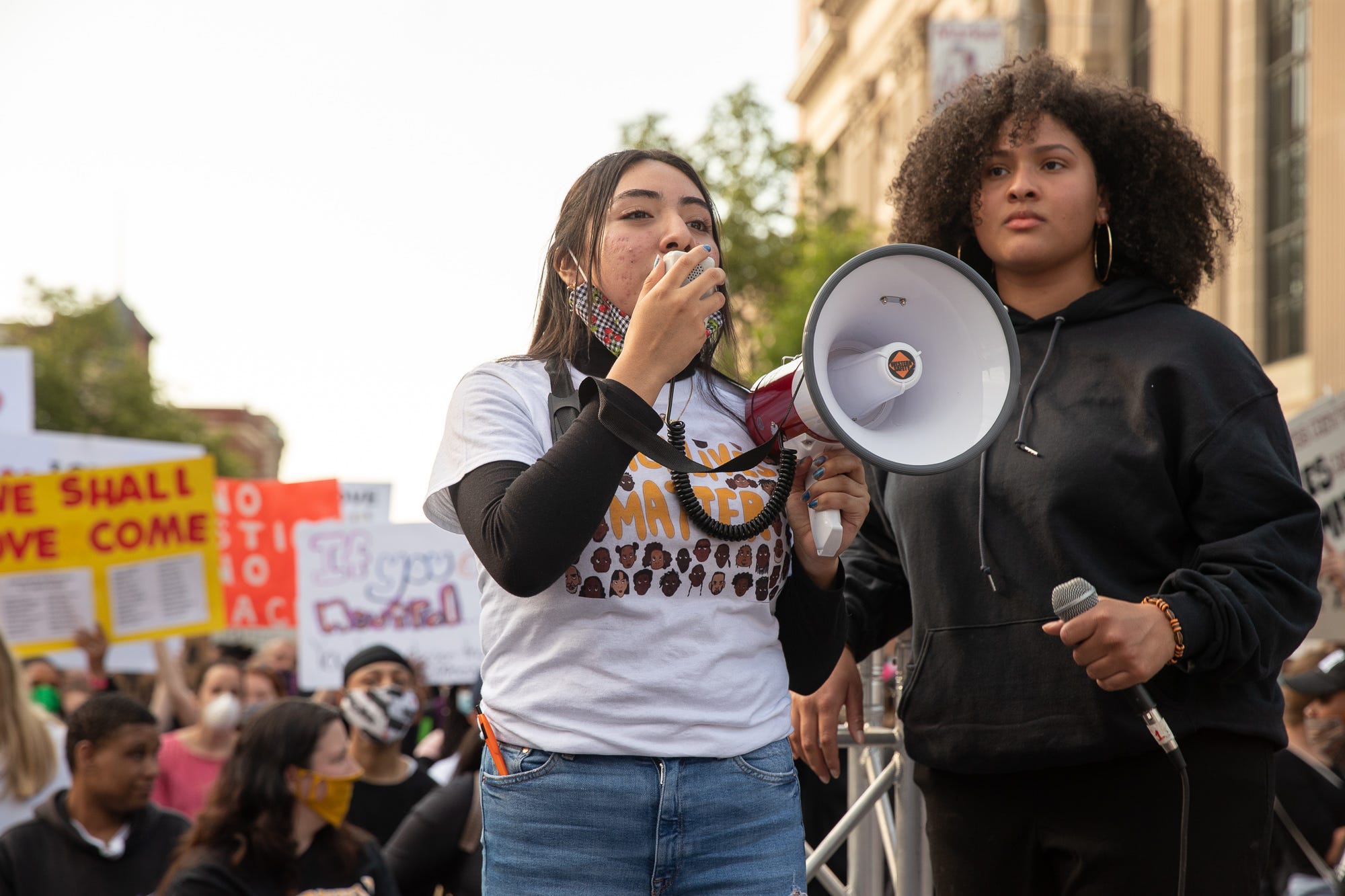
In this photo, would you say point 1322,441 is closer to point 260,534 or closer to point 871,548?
point 871,548

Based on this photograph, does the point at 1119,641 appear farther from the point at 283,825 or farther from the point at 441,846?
the point at 441,846

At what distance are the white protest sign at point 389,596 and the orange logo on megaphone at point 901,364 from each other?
7446mm

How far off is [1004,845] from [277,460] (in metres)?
106

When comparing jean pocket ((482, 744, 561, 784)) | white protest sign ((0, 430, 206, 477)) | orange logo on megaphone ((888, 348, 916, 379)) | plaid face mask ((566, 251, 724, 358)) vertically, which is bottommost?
jean pocket ((482, 744, 561, 784))

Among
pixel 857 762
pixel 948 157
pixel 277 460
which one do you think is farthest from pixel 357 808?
pixel 277 460

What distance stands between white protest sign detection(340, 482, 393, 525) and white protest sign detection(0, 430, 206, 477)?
2.61 meters

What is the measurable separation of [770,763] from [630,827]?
9.7 inches

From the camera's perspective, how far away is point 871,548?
3150 mm

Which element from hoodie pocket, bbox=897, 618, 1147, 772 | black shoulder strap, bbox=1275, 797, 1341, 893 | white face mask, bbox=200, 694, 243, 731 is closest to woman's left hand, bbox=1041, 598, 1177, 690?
hoodie pocket, bbox=897, 618, 1147, 772

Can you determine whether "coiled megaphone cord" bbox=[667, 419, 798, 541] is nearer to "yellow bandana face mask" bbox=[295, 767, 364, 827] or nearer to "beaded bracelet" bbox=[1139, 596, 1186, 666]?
"beaded bracelet" bbox=[1139, 596, 1186, 666]

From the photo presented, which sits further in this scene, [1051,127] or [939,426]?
[1051,127]

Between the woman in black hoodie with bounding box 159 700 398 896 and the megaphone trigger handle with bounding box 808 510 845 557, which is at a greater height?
the megaphone trigger handle with bounding box 808 510 845 557

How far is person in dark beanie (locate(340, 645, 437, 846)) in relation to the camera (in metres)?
6.45

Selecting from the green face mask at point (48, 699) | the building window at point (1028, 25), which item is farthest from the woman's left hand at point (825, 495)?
the building window at point (1028, 25)
